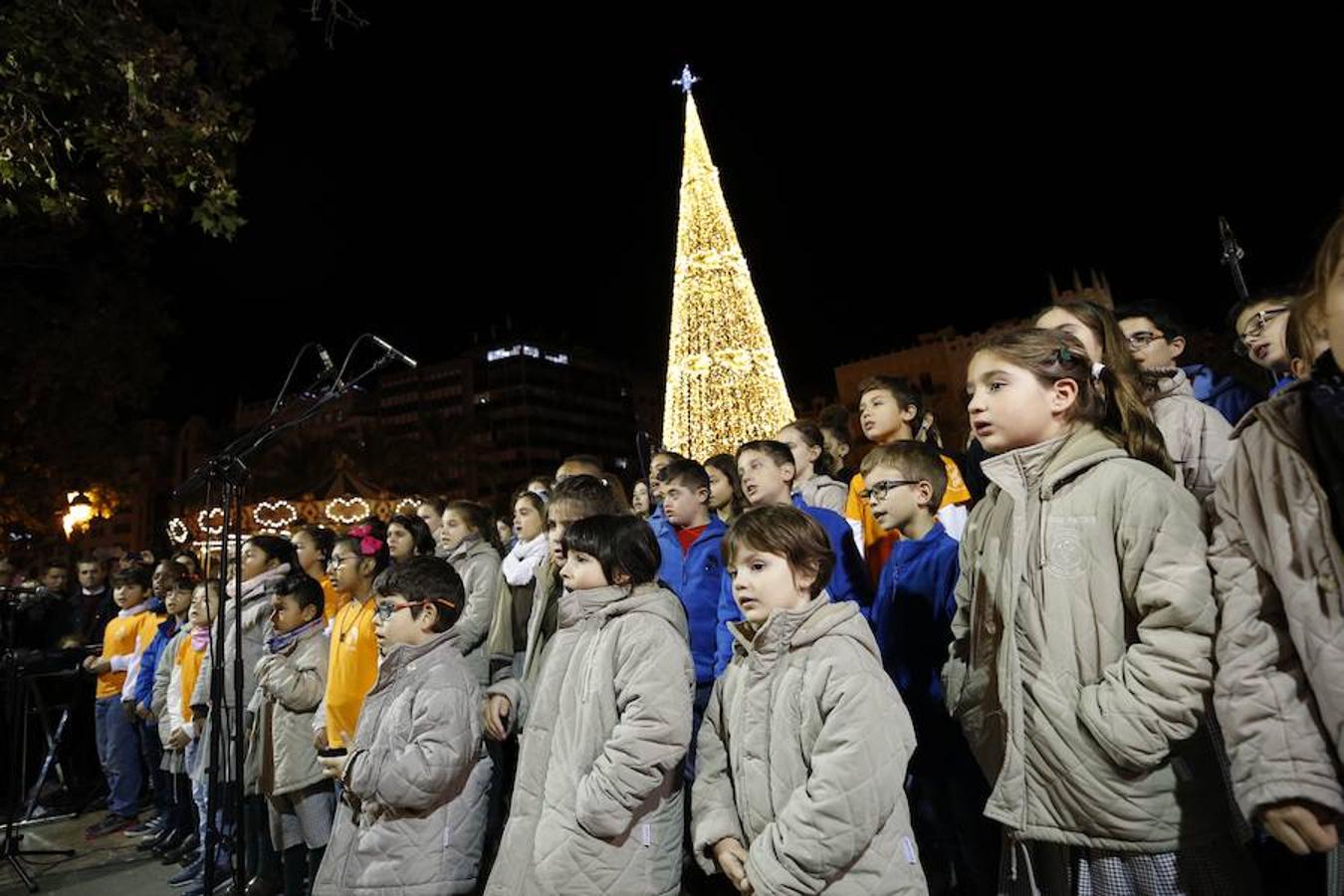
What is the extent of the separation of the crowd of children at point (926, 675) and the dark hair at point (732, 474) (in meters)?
0.79

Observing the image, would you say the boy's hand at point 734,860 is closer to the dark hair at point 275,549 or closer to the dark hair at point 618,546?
the dark hair at point 618,546

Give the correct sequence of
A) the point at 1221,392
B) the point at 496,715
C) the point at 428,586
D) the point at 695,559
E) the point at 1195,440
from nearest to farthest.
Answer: the point at 1195,440 → the point at 496,715 → the point at 428,586 → the point at 1221,392 → the point at 695,559

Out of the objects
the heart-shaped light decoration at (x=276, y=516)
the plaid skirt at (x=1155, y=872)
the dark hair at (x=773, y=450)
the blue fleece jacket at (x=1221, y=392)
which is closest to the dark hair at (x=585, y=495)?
the dark hair at (x=773, y=450)

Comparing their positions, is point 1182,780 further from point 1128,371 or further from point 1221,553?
point 1128,371

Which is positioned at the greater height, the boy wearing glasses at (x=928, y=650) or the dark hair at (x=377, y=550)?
the dark hair at (x=377, y=550)

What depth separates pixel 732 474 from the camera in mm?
5801

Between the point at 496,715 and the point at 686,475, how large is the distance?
188 centimetres

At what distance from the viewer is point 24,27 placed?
5.53 metres

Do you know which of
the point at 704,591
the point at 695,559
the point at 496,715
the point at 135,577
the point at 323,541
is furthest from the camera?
the point at 135,577

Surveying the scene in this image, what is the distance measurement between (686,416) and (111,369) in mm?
11130

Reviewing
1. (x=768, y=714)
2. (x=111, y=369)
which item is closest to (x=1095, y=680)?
(x=768, y=714)

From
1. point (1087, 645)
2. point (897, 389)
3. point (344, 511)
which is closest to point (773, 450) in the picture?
point (897, 389)

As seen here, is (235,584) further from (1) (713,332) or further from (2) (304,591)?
(1) (713,332)

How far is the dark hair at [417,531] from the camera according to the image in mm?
6879
